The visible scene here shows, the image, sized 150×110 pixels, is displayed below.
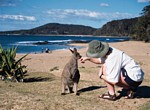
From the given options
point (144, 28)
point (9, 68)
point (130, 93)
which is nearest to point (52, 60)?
point (9, 68)

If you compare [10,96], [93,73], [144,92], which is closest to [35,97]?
[10,96]

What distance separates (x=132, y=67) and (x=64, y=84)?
1.80 m

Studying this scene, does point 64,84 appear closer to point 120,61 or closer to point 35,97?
point 35,97

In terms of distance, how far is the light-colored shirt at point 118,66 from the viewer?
25.0ft

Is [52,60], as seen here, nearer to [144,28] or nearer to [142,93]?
[142,93]

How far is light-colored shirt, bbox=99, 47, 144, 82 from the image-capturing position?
7.61 meters

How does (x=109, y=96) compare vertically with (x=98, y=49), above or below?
below

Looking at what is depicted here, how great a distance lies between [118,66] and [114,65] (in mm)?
89

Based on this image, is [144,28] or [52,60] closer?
[52,60]

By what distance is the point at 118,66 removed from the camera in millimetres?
7621

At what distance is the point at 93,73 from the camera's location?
14641 millimetres

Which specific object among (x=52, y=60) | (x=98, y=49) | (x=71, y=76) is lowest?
(x=52, y=60)

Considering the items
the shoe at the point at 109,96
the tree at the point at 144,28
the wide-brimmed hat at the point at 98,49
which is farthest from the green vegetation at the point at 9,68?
the tree at the point at 144,28

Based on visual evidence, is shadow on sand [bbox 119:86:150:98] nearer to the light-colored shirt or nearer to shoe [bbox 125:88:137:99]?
shoe [bbox 125:88:137:99]
